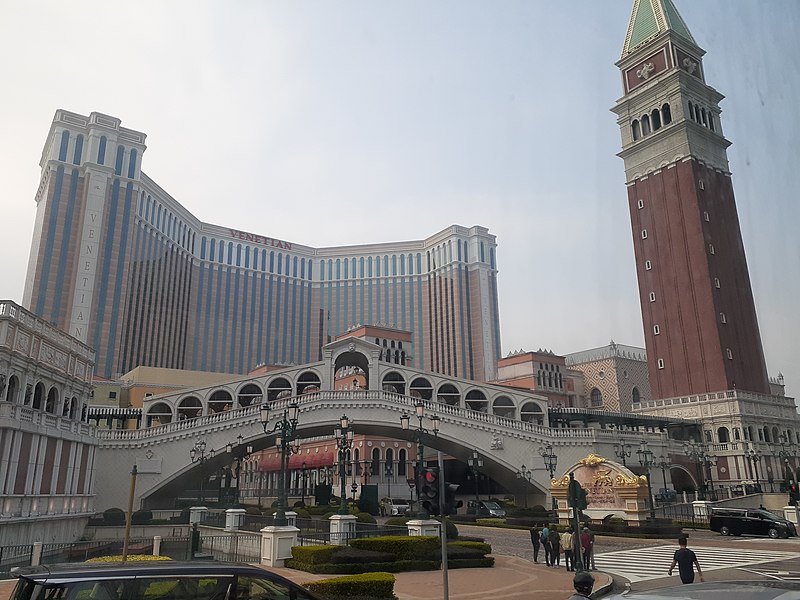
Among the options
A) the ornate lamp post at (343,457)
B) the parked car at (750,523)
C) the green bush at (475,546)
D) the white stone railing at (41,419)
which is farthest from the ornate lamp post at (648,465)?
the white stone railing at (41,419)

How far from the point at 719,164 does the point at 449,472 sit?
1795 inches

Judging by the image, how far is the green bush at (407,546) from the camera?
64.5ft

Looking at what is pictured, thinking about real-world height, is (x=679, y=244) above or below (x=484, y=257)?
below

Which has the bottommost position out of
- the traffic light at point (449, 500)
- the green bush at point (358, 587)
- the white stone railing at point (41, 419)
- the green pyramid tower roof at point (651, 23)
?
the green bush at point (358, 587)

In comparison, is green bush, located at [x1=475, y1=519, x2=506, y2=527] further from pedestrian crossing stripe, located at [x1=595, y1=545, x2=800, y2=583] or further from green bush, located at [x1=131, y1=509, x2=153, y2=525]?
green bush, located at [x1=131, y1=509, x2=153, y2=525]

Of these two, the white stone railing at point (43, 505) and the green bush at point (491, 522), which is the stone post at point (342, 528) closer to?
the white stone railing at point (43, 505)

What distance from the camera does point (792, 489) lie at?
104 ft

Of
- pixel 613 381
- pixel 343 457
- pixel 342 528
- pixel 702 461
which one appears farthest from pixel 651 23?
pixel 342 528

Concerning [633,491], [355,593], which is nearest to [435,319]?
[633,491]

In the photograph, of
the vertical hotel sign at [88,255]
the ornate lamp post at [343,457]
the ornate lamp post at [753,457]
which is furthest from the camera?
the vertical hotel sign at [88,255]

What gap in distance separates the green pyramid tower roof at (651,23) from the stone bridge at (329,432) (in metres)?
48.2

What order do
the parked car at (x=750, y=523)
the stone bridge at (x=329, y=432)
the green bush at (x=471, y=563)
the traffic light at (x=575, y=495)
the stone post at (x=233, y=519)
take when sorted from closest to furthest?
1. the traffic light at (x=575, y=495)
2. the green bush at (x=471, y=563)
3. the stone post at (x=233, y=519)
4. the parked car at (x=750, y=523)
5. the stone bridge at (x=329, y=432)

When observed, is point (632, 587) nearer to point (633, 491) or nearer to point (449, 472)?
point (633, 491)

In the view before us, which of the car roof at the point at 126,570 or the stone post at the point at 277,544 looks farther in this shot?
the stone post at the point at 277,544
